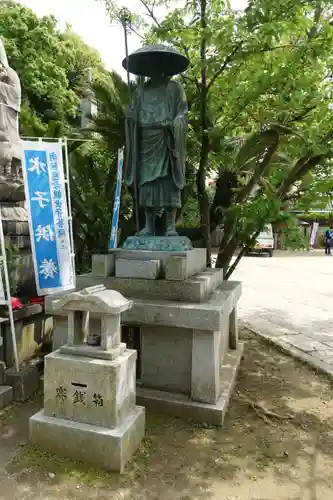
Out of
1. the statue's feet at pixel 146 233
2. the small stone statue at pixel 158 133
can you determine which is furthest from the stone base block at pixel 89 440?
the small stone statue at pixel 158 133

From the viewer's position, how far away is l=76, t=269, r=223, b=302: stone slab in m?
4.12

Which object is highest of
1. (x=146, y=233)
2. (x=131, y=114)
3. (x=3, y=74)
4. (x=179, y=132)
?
(x=3, y=74)

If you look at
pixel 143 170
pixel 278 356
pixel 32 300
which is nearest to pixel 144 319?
pixel 143 170

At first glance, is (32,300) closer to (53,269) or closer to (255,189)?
(53,269)

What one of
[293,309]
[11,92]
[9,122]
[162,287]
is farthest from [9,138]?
[293,309]

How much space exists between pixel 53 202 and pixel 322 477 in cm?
422

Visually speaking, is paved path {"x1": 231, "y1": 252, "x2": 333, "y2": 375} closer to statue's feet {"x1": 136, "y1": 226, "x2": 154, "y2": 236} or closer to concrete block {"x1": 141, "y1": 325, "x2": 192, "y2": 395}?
concrete block {"x1": 141, "y1": 325, "x2": 192, "y2": 395}

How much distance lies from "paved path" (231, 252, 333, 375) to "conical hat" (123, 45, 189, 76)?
15.5 ft

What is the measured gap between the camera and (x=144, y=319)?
400cm

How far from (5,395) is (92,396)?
5.04ft

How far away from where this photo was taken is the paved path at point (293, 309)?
6656 millimetres

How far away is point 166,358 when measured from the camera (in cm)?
413

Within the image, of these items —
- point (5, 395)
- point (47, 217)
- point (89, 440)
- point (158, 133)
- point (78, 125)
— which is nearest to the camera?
point (89, 440)

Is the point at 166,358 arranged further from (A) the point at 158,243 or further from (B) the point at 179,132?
(B) the point at 179,132
